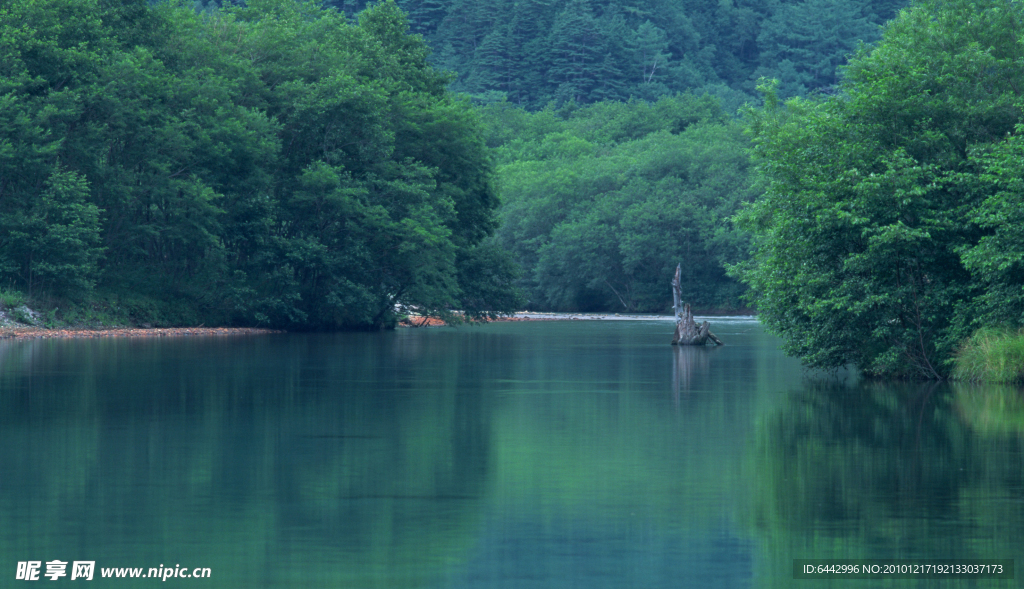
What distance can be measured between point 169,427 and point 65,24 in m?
36.4

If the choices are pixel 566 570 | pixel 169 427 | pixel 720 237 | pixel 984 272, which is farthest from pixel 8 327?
pixel 720 237

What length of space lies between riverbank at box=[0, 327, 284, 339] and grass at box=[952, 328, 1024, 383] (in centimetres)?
3262

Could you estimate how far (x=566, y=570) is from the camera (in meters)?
10.1

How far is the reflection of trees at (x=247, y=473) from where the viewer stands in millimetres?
10562

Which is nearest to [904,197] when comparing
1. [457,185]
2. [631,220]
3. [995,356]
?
[995,356]

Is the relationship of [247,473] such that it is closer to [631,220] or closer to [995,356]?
[995,356]

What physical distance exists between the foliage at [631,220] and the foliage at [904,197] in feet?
205

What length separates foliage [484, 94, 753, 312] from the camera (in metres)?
101

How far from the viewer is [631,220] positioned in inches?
4065

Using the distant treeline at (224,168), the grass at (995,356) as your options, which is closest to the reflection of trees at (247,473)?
the grass at (995,356)

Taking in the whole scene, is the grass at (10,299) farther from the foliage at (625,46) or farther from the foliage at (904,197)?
the foliage at (625,46)

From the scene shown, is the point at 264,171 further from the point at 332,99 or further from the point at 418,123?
the point at 418,123

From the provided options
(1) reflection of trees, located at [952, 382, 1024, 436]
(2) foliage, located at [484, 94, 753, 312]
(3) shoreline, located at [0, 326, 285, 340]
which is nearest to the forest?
(2) foliage, located at [484, 94, 753, 312]

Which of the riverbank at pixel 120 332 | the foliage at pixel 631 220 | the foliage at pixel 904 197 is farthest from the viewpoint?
the foliage at pixel 631 220
